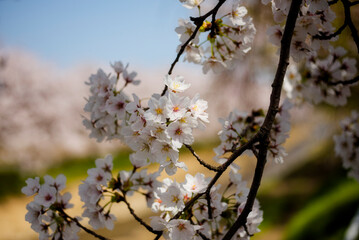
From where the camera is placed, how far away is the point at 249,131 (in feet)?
3.63

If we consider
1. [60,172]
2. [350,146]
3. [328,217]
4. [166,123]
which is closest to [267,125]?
[166,123]

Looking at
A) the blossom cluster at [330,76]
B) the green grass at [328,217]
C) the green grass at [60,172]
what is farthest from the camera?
the green grass at [60,172]

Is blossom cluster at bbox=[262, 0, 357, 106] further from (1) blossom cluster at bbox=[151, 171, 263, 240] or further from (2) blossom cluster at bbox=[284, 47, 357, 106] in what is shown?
(1) blossom cluster at bbox=[151, 171, 263, 240]

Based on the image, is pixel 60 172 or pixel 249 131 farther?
pixel 60 172

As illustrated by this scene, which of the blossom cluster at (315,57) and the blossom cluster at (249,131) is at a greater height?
the blossom cluster at (315,57)

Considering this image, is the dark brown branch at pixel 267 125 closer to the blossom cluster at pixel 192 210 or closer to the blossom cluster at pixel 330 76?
the blossom cluster at pixel 192 210

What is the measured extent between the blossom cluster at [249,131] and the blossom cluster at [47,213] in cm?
48

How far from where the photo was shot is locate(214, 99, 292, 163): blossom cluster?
955 mm

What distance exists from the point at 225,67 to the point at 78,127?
7.49 meters

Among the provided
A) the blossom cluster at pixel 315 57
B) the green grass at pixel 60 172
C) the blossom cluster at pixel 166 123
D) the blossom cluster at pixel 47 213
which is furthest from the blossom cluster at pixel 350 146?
the green grass at pixel 60 172

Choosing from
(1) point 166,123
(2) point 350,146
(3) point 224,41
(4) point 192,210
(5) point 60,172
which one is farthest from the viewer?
(5) point 60,172

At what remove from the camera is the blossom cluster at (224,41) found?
0.95 metres

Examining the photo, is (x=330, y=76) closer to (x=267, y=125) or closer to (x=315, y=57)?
(x=315, y=57)

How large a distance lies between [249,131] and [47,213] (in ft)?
2.32
